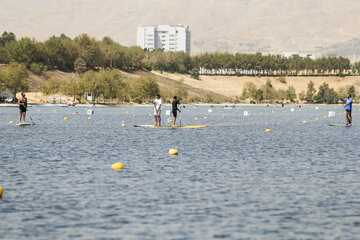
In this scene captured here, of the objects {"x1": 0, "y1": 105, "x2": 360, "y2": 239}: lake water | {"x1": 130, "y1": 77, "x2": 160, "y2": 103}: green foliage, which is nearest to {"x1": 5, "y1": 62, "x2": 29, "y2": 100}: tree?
{"x1": 130, "y1": 77, "x2": 160, "y2": 103}: green foliage

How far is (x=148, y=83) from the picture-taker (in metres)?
182

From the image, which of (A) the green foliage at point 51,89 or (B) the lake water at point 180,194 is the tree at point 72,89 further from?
(B) the lake water at point 180,194

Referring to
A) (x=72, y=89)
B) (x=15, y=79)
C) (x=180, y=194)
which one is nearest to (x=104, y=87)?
(x=72, y=89)

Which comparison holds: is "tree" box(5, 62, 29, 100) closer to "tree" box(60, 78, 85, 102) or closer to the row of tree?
"tree" box(60, 78, 85, 102)

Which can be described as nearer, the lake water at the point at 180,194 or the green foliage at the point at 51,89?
the lake water at the point at 180,194

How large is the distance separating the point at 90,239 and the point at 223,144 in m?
26.8

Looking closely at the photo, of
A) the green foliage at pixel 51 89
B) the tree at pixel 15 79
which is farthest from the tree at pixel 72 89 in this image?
the tree at pixel 15 79

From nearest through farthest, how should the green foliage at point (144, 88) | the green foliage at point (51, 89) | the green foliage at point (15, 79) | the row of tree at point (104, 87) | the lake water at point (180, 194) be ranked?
1. the lake water at point (180, 194)
2. the green foliage at point (15, 79)
3. the row of tree at point (104, 87)
4. the green foliage at point (144, 88)
5. the green foliage at point (51, 89)

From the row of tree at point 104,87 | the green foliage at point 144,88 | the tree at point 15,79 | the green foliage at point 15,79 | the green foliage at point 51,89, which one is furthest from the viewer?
the green foliage at point 51,89

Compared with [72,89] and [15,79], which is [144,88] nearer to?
[72,89]

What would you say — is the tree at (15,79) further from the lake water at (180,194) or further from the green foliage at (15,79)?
the lake water at (180,194)

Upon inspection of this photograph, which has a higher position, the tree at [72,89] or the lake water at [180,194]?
the tree at [72,89]

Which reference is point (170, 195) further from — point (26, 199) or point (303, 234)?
point (303, 234)

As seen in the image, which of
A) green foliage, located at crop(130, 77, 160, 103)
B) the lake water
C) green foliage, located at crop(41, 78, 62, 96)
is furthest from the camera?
green foliage, located at crop(41, 78, 62, 96)
